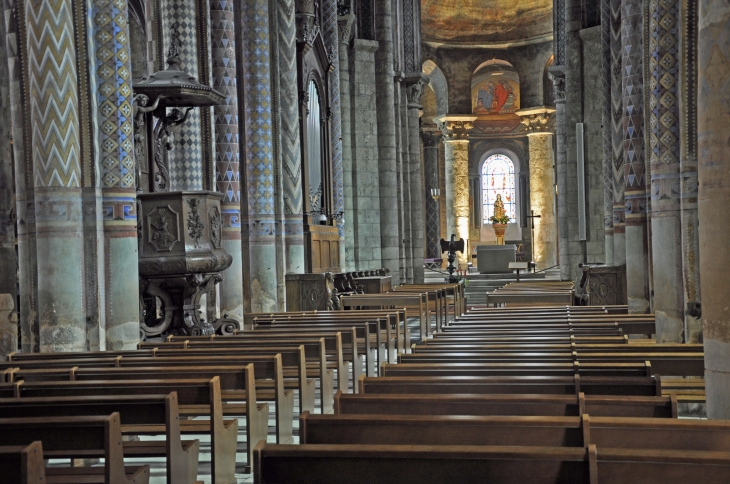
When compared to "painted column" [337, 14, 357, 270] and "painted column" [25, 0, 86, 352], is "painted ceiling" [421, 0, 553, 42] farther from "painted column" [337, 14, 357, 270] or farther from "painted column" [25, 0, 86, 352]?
"painted column" [25, 0, 86, 352]

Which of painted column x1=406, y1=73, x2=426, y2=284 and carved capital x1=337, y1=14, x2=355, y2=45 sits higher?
carved capital x1=337, y1=14, x2=355, y2=45

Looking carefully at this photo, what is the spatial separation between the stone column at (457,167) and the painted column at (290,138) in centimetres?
2124

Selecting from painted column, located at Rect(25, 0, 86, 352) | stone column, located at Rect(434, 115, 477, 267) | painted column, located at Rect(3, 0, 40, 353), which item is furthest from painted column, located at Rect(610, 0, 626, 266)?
stone column, located at Rect(434, 115, 477, 267)

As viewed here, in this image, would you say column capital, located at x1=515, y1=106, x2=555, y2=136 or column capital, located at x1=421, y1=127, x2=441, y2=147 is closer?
column capital, located at x1=515, y1=106, x2=555, y2=136

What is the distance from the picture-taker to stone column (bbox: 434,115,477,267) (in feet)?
121

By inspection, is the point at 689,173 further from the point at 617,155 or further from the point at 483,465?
the point at 617,155

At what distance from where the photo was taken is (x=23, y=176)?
Answer: 898cm

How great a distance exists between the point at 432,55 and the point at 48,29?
28.3 m

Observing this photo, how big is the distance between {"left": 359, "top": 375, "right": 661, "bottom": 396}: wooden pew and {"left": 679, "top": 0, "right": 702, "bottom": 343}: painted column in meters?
3.48

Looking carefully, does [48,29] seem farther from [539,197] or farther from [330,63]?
[539,197]

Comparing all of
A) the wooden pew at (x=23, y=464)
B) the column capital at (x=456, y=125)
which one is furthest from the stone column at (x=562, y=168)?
the wooden pew at (x=23, y=464)

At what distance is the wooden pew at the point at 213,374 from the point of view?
211 inches

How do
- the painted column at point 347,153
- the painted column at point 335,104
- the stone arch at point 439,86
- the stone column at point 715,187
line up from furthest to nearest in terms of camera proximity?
1. the stone arch at point 439,86
2. the painted column at point 347,153
3. the painted column at point 335,104
4. the stone column at point 715,187

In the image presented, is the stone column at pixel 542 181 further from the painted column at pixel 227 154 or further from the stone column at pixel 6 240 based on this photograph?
the stone column at pixel 6 240
